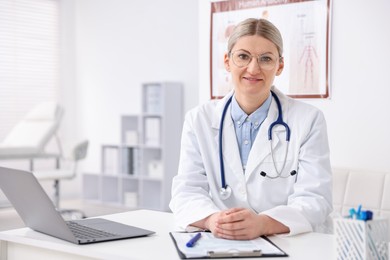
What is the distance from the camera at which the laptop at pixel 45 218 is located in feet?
4.91

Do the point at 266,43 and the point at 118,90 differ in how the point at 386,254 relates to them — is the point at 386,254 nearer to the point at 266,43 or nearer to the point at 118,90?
the point at 266,43

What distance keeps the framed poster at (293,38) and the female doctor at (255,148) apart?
1.39 m

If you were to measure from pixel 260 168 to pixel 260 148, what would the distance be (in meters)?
0.07

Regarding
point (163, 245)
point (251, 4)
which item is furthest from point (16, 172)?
point (251, 4)

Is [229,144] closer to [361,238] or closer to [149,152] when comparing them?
[361,238]

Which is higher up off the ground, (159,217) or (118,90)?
(118,90)

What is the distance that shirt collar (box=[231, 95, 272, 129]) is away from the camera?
203 centimetres

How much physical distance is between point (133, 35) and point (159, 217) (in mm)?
4955

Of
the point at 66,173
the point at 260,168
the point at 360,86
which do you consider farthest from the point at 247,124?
the point at 66,173

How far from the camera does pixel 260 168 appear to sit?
6.37 ft

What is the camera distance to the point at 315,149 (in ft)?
6.33

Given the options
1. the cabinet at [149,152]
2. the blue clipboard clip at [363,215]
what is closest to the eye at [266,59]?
the blue clipboard clip at [363,215]

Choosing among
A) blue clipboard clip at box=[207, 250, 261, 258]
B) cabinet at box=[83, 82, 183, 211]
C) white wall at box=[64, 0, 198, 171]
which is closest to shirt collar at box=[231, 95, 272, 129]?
blue clipboard clip at box=[207, 250, 261, 258]

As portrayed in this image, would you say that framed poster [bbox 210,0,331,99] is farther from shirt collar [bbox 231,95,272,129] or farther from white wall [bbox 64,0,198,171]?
white wall [bbox 64,0,198,171]
